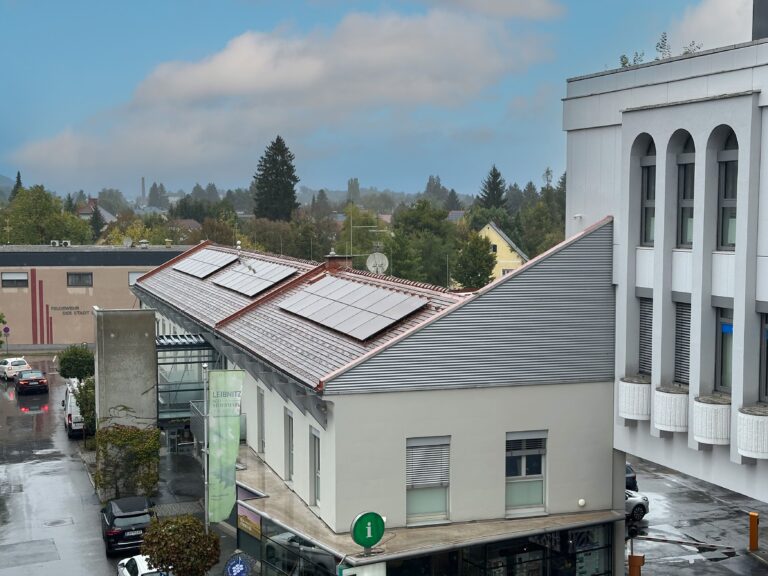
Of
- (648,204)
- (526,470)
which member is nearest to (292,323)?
(526,470)

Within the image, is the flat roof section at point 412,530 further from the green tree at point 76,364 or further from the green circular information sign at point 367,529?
the green tree at point 76,364

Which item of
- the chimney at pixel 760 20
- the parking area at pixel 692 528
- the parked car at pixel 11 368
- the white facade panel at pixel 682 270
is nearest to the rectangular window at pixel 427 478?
the white facade panel at pixel 682 270

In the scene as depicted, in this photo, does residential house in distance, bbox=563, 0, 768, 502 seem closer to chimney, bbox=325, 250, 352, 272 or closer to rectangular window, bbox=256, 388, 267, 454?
rectangular window, bbox=256, 388, 267, 454

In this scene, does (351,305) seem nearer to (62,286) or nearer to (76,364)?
(76,364)

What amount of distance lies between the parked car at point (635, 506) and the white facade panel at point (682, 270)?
1203 cm

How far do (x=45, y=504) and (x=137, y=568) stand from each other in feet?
34.4

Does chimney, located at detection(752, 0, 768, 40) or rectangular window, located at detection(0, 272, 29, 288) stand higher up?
chimney, located at detection(752, 0, 768, 40)

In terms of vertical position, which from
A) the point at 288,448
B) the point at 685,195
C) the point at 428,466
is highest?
the point at 685,195

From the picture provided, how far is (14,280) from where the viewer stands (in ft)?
253

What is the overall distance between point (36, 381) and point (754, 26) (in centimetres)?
4696

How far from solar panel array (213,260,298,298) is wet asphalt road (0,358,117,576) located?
8.83m

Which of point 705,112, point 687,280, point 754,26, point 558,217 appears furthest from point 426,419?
point 558,217

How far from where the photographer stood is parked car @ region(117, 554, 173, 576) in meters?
25.5

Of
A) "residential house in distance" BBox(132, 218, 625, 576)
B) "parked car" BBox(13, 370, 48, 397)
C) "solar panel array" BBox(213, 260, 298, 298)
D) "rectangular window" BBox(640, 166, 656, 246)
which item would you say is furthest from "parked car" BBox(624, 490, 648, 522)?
"parked car" BBox(13, 370, 48, 397)
